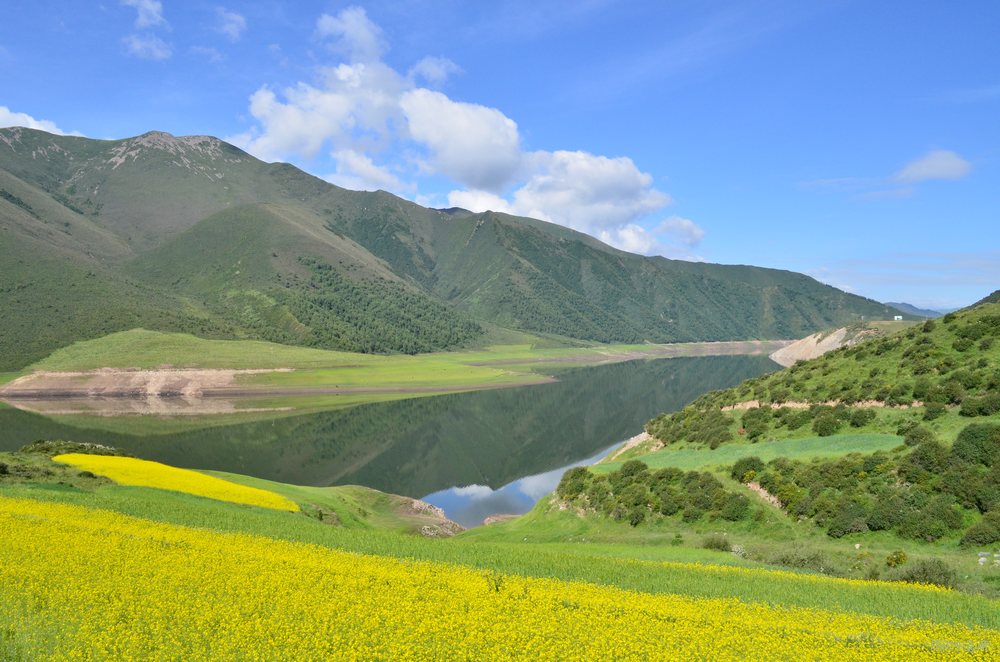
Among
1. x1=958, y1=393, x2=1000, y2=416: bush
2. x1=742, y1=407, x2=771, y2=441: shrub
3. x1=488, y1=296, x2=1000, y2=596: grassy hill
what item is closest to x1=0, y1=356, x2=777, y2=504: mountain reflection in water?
x1=488, y1=296, x2=1000, y2=596: grassy hill

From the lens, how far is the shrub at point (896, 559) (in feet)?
71.5

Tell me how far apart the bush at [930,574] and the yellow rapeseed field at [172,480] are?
104 feet

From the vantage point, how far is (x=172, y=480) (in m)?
38.7

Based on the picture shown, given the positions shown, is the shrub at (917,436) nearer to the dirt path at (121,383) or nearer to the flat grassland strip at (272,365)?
the flat grassland strip at (272,365)

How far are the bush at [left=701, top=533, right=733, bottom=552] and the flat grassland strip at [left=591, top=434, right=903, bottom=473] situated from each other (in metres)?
8.07

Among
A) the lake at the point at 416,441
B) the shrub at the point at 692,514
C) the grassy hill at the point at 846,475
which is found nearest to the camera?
the grassy hill at the point at 846,475

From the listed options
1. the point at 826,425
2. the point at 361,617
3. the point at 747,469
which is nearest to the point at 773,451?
the point at 747,469

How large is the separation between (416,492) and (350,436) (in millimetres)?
31402

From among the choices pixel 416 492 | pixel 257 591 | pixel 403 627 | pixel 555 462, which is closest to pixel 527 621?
pixel 403 627

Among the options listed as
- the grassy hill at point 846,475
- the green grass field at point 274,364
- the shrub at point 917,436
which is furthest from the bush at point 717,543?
the green grass field at point 274,364

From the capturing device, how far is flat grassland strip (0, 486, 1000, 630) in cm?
1554

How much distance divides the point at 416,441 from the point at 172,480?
53546 mm

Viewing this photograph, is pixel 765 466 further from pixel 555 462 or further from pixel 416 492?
pixel 555 462

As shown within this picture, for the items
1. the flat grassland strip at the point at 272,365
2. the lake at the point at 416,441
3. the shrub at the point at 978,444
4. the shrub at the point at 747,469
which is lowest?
the lake at the point at 416,441
